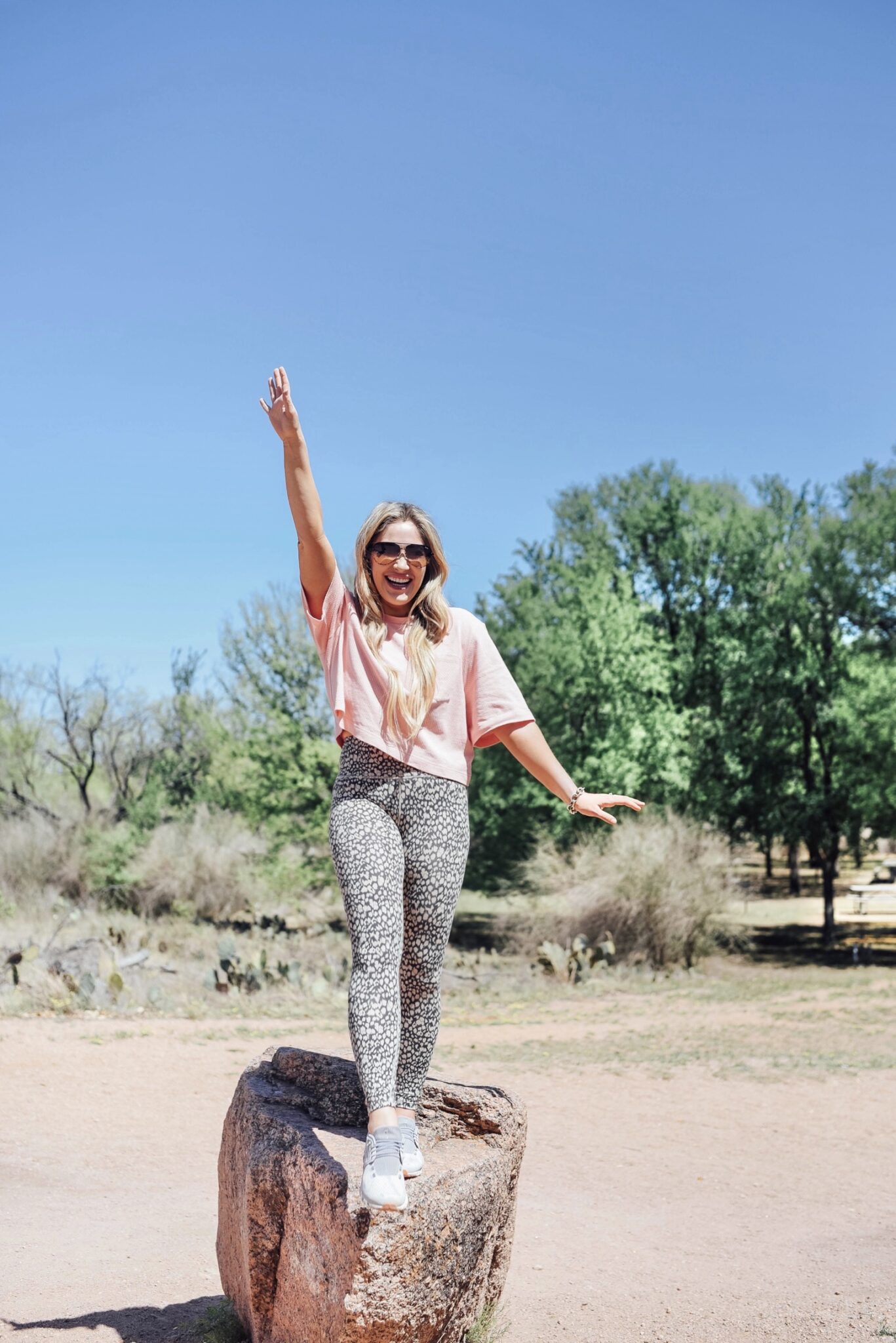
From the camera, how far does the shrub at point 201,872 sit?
73.5 ft

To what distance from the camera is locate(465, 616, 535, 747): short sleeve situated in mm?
3484

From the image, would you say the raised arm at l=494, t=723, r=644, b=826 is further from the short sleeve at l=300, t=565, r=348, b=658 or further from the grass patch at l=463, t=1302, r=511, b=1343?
the grass patch at l=463, t=1302, r=511, b=1343

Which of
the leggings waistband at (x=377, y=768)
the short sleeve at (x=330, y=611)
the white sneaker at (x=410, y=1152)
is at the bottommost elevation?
the white sneaker at (x=410, y=1152)

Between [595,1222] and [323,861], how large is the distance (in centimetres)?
1718

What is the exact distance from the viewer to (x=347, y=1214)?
2.86 metres

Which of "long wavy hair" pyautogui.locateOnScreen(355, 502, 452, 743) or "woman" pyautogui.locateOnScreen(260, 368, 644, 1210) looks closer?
"woman" pyautogui.locateOnScreen(260, 368, 644, 1210)

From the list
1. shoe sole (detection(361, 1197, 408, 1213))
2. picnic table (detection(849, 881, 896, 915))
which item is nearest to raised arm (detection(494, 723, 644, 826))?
shoe sole (detection(361, 1197, 408, 1213))

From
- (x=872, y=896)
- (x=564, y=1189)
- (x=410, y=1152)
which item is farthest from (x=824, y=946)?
(x=410, y=1152)

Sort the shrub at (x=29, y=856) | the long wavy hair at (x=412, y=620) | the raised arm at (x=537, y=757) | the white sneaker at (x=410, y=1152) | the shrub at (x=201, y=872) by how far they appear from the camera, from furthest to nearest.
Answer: the shrub at (x=29, y=856) → the shrub at (x=201, y=872) → the raised arm at (x=537, y=757) → the long wavy hair at (x=412, y=620) → the white sneaker at (x=410, y=1152)

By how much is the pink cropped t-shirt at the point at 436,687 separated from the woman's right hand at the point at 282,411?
0.44 meters

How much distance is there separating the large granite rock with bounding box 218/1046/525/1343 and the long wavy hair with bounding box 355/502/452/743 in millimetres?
1291

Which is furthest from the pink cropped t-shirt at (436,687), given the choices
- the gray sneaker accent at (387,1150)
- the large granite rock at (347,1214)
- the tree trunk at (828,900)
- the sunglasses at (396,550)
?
the tree trunk at (828,900)

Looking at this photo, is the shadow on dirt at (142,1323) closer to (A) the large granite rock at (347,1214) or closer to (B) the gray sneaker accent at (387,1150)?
(A) the large granite rock at (347,1214)

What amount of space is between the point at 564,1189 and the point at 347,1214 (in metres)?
4.06
